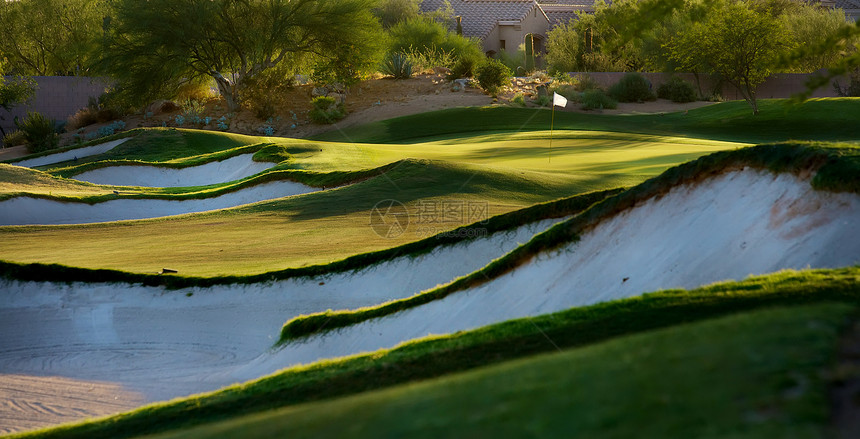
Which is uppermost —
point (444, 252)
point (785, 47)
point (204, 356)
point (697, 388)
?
point (785, 47)

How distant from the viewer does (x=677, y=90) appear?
40.5 m

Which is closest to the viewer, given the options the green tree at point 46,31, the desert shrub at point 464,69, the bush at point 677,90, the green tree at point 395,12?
the bush at point 677,90

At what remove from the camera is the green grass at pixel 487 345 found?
4.28m

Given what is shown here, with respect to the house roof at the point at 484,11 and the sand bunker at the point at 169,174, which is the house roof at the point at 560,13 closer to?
the house roof at the point at 484,11

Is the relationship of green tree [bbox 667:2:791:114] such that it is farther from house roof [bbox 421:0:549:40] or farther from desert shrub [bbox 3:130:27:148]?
house roof [bbox 421:0:549:40]

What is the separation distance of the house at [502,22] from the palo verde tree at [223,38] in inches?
976

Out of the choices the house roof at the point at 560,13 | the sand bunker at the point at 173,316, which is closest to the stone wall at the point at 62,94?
the sand bunker at the point at 173,316

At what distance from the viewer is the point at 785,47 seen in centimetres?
3103

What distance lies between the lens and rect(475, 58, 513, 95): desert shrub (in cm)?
3928

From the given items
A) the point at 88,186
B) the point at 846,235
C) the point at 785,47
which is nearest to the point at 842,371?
the point at 846,235

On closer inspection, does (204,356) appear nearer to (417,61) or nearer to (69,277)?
(69,277)

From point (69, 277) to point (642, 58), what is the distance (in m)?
43.0

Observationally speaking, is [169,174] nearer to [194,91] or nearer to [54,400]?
[54,400]

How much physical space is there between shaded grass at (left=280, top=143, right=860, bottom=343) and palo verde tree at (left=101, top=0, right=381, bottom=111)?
108 ft
